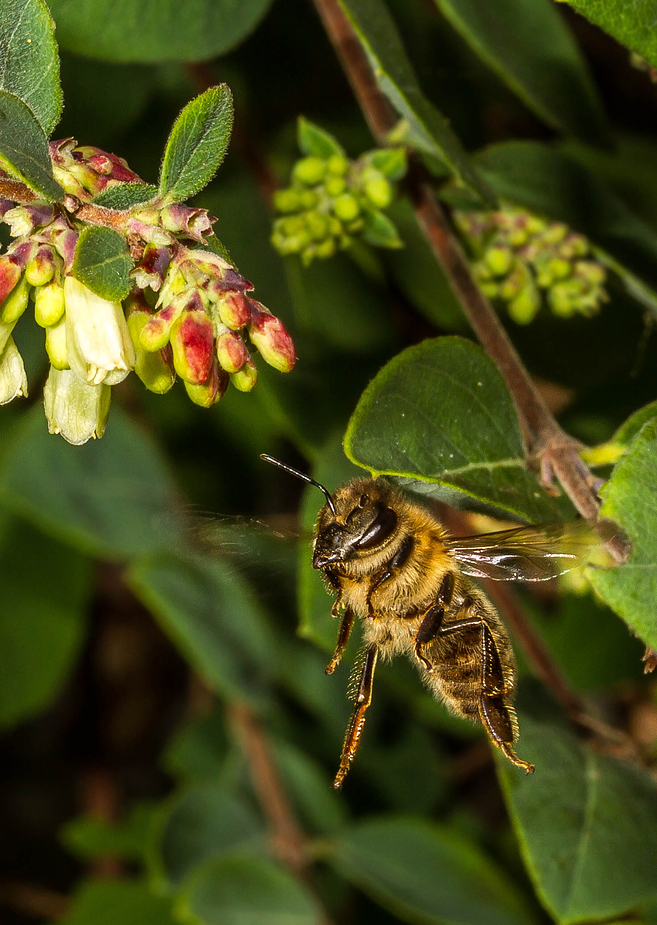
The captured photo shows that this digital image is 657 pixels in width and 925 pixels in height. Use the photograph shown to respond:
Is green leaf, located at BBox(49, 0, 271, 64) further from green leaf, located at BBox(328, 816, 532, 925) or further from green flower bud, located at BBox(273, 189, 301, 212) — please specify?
green leaf, located at BBox(328, 816, 532, 925)

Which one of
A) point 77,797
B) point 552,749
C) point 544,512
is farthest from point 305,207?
point 77,797

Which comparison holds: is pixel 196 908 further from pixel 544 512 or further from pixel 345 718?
pixel 544 512

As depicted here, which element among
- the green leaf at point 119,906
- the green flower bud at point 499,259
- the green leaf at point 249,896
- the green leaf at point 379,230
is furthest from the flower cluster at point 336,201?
the green leaf at point 119,906

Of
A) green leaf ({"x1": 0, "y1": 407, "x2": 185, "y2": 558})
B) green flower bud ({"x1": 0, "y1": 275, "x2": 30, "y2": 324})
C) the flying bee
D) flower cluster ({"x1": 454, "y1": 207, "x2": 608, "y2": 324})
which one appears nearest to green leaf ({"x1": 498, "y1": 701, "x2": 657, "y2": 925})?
the flying bee

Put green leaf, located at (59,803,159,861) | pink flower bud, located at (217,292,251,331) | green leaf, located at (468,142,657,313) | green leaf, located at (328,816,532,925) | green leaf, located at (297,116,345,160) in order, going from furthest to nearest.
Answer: green leaf, located at (59,803,159,861)
green leaf, located at (328,816,532,925)
green leaf, located at (468,142,657,313)
green leaf, located at (297,116,345,160)
pink flower bud, located at (217,292,251,331)

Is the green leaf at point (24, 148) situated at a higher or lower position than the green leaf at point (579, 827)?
higher

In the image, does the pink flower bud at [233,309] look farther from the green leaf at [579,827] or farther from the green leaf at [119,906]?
the green leaf at [119,906]

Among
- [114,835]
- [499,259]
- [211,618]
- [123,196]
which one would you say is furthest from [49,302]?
[114,835]
